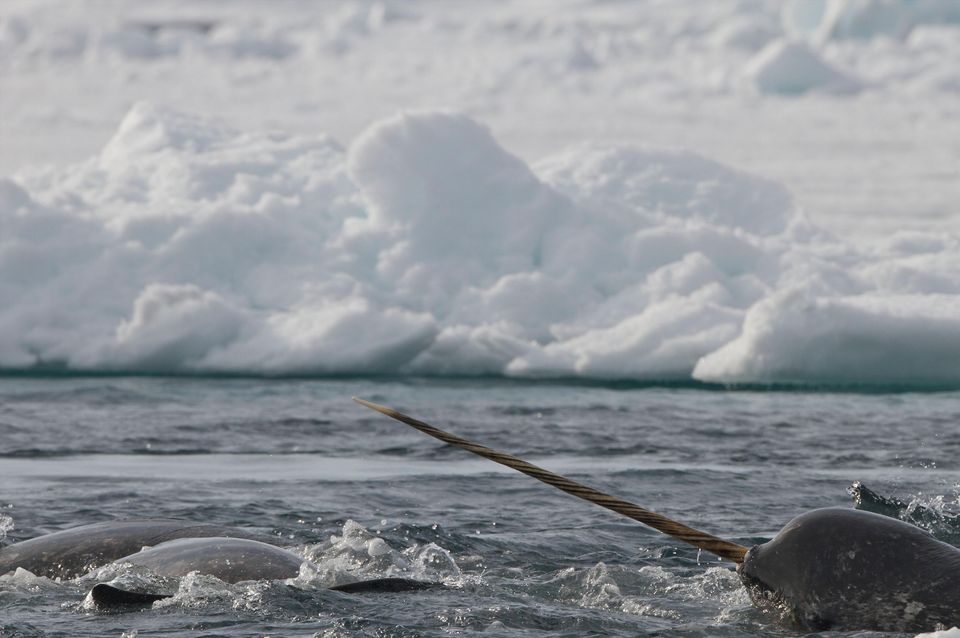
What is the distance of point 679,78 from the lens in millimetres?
39031

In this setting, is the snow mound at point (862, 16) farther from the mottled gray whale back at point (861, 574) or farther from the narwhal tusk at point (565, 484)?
the narwhal tusk at point (565, 484)

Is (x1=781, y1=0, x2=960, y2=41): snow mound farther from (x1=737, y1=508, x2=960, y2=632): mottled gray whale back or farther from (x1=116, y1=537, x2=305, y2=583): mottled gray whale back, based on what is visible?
(x1=737, y1=508, x2=960, y2=632): mottled gray whale back

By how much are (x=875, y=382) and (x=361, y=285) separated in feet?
19.0

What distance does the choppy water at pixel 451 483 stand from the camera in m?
6.86

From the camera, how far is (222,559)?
722cm

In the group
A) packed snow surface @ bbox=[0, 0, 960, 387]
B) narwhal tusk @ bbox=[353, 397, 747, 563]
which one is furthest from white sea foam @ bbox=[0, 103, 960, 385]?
narwhal tusk @ bbox=[353, 397, 747, 563]

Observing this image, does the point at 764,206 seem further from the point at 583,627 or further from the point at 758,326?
the point at 583,627

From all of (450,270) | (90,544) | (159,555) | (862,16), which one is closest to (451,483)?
(90,544)

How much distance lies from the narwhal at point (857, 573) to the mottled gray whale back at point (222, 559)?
65.2 inches

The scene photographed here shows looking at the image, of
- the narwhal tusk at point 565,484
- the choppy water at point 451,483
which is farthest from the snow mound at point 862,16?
the narwhal tusk at point 565,484

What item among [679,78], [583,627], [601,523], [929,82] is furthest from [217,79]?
[583,627]

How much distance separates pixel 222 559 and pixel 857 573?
2.88m

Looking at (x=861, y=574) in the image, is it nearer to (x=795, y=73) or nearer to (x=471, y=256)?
(x=471, y=256)

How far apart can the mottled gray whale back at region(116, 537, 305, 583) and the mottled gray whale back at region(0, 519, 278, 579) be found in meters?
0.21
